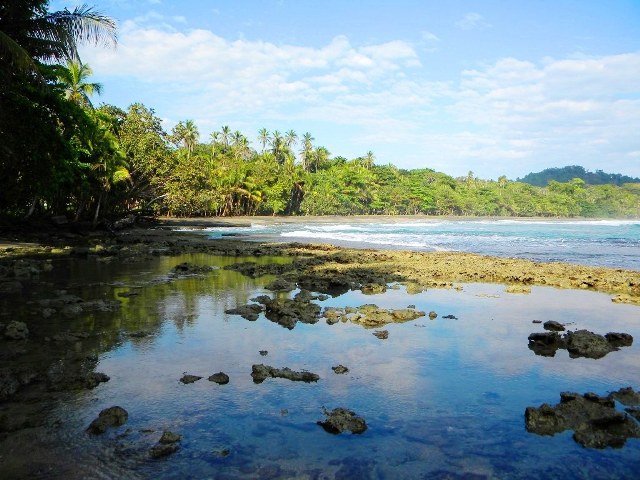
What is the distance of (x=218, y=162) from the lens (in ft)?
236

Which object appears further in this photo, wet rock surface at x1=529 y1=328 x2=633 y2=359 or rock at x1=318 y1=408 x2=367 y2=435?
wet rock surface at x1=529 y1=328 x2=633 y2=359

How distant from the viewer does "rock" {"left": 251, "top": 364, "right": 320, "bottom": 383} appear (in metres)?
5.99

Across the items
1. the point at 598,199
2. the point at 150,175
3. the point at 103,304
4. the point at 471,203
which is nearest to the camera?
the point at 103,304

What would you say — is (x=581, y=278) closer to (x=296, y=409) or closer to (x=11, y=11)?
(x=296, y=409)

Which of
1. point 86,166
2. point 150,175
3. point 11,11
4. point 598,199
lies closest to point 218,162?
point 150,175

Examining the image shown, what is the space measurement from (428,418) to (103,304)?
7423 mm

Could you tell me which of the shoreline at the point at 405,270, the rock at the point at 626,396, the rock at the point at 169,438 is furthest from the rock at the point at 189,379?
the shoreline at the point at 405,270

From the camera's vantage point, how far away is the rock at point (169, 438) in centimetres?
431

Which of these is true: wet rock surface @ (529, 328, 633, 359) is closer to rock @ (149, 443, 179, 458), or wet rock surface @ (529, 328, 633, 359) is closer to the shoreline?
the shoreline

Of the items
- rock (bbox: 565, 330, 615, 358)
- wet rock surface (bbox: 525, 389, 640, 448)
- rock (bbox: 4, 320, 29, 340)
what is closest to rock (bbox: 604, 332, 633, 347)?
rock (bbox: 565, 330, 615, 358)

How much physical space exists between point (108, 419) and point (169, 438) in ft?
2.58

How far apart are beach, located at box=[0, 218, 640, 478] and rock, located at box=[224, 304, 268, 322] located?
77mm

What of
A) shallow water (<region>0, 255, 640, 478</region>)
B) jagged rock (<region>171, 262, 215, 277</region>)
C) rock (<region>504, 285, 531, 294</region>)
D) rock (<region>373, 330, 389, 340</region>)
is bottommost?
shallow water (<region>0, 255, 640, 478</region>)

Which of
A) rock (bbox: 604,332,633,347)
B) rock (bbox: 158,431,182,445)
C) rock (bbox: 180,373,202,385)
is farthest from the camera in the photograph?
rock (bbox: 604,332,633,347)
